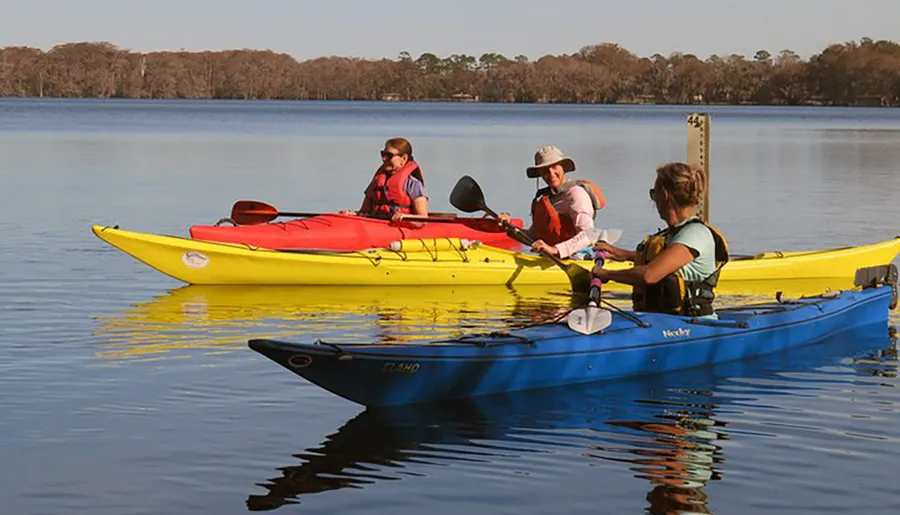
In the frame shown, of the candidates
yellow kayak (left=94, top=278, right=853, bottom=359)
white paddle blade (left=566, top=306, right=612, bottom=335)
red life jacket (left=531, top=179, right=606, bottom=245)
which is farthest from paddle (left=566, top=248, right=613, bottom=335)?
red life jacket (left=531, top=179, right=606, bottom=245)

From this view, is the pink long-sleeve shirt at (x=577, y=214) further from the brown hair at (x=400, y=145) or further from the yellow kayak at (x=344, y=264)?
the brown hair at (x=400, y=145)

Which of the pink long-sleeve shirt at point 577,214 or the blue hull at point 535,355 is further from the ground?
the pink long-sleeve shirt at point 577,214

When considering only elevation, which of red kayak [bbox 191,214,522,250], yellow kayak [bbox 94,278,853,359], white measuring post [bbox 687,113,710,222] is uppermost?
white measuring post [bbox 687,113,710,222]

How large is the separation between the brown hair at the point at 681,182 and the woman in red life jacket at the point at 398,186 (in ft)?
19.7

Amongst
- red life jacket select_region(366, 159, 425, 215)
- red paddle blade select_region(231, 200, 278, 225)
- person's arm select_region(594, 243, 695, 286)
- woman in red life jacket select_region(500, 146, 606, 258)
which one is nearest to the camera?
person's arm select_region(594, 243, 695, 286)

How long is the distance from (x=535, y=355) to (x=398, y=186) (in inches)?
235

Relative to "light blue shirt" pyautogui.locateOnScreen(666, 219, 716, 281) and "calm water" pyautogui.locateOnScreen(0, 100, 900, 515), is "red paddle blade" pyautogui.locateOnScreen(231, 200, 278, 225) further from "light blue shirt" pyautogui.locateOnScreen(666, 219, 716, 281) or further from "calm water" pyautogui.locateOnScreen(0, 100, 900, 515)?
"light blue shirt" pyautogui.locateOnScreen(666, 219, 716, 281)

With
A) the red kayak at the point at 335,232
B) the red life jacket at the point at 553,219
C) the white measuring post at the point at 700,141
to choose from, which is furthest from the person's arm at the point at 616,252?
the white measuring post at the point at 700,141

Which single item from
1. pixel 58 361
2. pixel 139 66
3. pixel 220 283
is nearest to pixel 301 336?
pixel 58 361

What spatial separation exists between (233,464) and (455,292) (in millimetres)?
6298

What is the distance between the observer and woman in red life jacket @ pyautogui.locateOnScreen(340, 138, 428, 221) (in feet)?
46.9

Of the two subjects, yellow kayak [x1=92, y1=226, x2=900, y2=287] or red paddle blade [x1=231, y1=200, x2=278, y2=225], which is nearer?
yellow kayak [x1=92, y1=226, x2=900, y2=287]

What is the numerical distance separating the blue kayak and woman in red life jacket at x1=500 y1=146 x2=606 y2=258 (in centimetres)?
234

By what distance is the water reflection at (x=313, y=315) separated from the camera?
11023 mm
